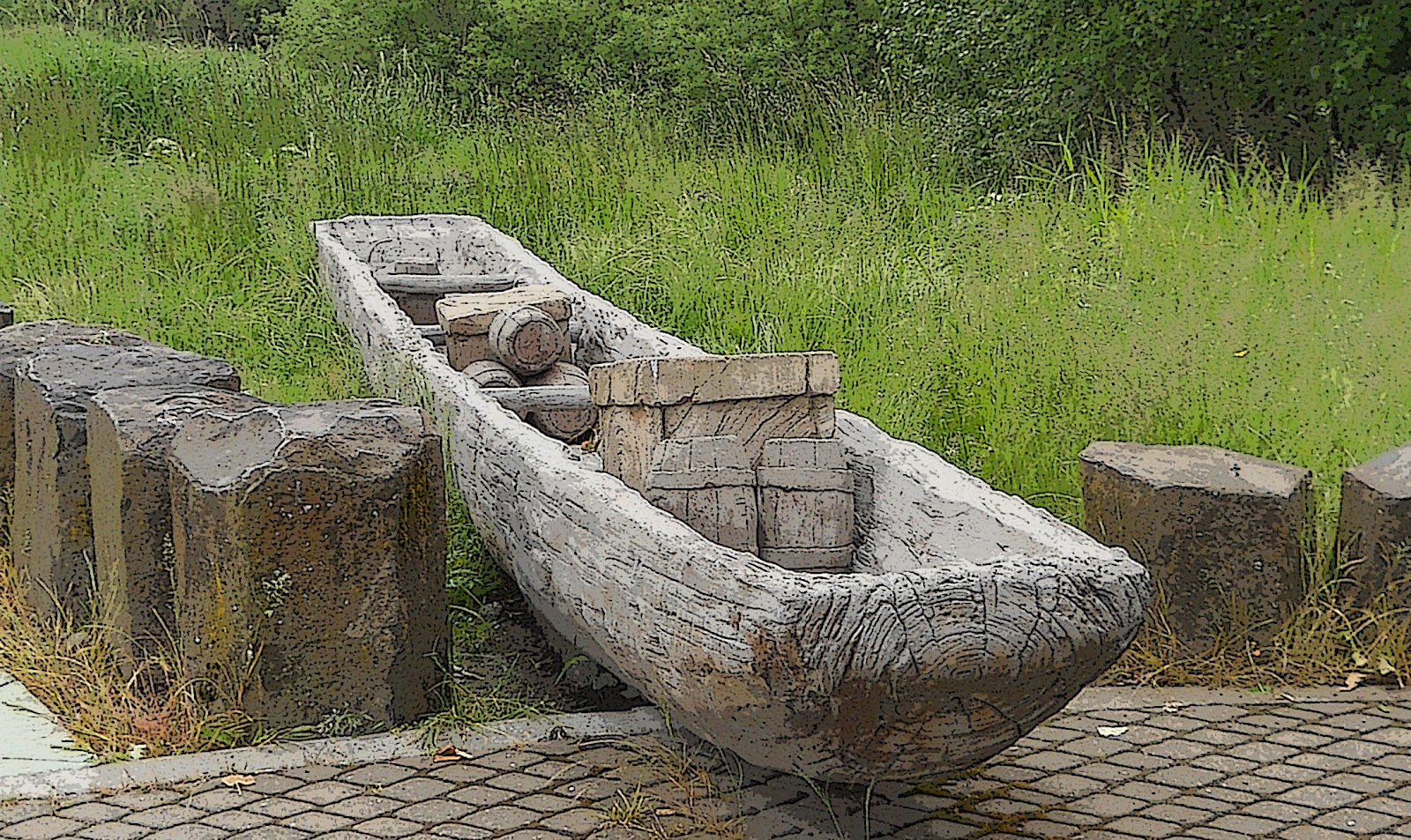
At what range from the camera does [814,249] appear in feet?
25.1

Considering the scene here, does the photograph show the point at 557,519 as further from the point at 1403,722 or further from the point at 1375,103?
the point at 1375,103

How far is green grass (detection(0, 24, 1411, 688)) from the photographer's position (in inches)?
213

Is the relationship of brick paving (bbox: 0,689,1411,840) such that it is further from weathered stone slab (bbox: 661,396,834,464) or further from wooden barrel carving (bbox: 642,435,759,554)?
weathered stone slab (bbox: 661,396,834,464)

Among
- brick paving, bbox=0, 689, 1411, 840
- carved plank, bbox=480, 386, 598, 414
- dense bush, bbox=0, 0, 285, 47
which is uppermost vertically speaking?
dense bush, bbox=0, 0, 285, 47

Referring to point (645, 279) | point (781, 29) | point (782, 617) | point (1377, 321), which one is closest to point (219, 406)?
point (782, 617)

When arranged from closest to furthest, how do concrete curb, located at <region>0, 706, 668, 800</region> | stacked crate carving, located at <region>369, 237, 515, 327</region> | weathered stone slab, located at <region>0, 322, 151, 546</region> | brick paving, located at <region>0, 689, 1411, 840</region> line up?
brick paving, located at <region>0, 689, 1411, 840</region>, concrete curb, located at <region>0, 706, 668, 800</region>, weathered stone slab, located at <region>0, 322, 151, 546</region>, stacked crate carving, located at <region>369, 237, 515, 327</region>

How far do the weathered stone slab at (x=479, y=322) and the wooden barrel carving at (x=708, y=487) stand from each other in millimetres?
1799

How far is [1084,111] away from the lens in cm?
1091

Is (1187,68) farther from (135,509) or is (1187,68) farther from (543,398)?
(135,509)

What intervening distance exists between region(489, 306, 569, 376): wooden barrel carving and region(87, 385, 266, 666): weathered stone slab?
4.37ft

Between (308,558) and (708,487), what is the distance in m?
0.93

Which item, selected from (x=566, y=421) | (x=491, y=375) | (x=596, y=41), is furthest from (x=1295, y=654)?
(x=596, y=41)

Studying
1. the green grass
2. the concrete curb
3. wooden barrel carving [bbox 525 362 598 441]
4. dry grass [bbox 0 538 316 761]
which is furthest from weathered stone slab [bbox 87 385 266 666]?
the green grass

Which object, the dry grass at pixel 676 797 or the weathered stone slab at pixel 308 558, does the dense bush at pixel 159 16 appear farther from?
the dry grass at pixel 676 797
